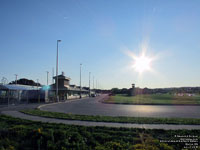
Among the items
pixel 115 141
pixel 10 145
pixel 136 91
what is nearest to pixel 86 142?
pixel 115 141

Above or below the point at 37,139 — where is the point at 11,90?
above

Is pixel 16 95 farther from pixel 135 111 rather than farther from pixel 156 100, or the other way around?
pixel 156 100

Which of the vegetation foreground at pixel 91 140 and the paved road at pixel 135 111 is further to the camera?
the paved road at pixel 135 111

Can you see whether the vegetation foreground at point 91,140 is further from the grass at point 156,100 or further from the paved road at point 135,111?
the grass at point 156,100

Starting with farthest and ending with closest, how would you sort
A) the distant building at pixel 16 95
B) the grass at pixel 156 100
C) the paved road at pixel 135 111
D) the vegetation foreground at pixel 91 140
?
the grass at pixel 156 100
the distant building at pixel 16 95
the paved road at pixel 135 111
the vegetation foreground at pixel 91 140

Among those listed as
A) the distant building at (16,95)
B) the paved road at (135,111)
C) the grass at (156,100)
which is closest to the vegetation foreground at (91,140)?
the paved road at (135,111)

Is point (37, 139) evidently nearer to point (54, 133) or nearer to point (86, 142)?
point (54, 133)

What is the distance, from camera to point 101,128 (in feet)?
25.1

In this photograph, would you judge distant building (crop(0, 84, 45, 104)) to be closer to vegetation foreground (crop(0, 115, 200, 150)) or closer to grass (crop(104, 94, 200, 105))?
grass (crop(104, 94, 200, 105))

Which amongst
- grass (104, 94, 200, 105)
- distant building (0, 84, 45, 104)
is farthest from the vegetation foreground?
grass (104, 94, 200, 105)

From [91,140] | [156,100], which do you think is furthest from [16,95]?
[156,100]

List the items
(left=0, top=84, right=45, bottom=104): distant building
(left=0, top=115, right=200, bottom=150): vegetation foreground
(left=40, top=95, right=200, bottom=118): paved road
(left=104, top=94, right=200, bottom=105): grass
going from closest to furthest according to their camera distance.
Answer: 1. (left=0, top=115, right=200, bottom=150): vegetation foreground
2. (left=40, top=95, right=200, bottom=118): paved road
3. (left=0, top=84, right=45, bottom=104): distant building
4. (left=104, top=94, right=200, bottom=105): grass

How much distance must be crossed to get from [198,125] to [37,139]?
8.38 metres

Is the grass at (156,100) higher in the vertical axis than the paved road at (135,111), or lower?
lower
